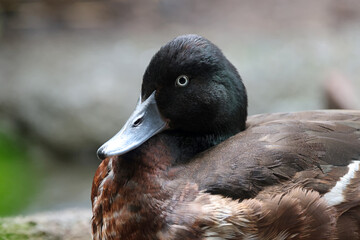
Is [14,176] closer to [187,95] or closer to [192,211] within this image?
[187,95]

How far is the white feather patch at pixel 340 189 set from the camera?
8.10 ft

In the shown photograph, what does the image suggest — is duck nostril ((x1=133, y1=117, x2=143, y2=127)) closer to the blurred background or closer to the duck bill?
the duck bill

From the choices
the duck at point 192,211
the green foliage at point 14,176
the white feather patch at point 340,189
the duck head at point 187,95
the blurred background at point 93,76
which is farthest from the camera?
the blurred background at point 93,76

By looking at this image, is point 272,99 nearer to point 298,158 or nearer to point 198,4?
point 198,4

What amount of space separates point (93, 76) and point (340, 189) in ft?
11.7

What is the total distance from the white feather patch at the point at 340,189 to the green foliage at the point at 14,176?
2.58 m

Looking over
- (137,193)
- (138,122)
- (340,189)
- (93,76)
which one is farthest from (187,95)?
(93,76)

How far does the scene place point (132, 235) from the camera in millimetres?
2473

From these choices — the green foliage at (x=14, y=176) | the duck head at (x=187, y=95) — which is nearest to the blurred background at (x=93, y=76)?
the green foliage at (x=14, y=176)

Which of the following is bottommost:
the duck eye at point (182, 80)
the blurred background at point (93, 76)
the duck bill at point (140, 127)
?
the duck bill at point (140, 127)

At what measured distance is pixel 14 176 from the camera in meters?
4.91

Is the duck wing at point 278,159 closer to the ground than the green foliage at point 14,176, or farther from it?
closer to the ground

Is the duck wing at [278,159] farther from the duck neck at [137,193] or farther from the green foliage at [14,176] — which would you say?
the green foliage at [14,176]

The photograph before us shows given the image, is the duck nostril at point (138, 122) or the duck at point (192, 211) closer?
the duck at point (192, 211)
